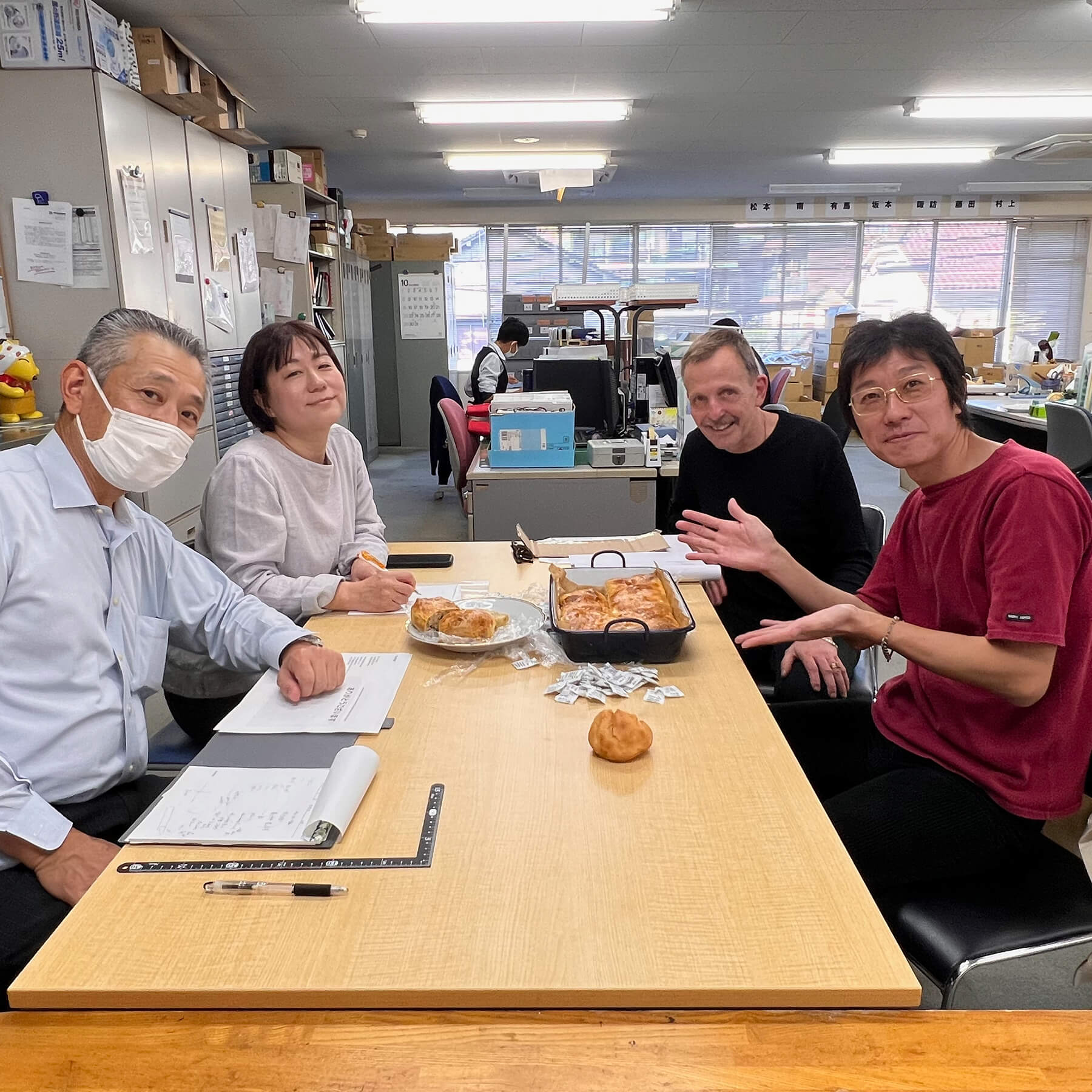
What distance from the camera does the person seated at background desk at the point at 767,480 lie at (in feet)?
7.46

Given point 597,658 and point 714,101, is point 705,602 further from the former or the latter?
point 714,101

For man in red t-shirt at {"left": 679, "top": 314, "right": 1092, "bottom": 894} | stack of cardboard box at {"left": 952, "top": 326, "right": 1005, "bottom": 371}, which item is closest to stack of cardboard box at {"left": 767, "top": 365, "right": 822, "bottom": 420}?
stack of cardboard box at {"left": 952, "top": 326, "right": 1005, "bottom": 371}

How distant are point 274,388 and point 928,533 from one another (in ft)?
4.74

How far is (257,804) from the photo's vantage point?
1.09 m

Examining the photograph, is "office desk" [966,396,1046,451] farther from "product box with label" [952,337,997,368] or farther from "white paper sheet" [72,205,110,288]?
"white paper sheet" [72,205,110,288]

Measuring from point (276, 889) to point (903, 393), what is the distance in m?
1.23

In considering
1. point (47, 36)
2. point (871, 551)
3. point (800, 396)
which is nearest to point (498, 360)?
point (47, 36)

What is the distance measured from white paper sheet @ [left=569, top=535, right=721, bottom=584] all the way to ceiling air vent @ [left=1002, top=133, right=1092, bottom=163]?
612 cm

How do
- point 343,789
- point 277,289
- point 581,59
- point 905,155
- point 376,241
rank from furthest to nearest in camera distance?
1. point 376,241
2. point 905,155
3. point 277,289
4. point 581,59
5. point 343,789

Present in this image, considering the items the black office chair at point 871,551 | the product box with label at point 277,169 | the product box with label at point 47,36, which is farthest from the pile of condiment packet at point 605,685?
the product box with label at point 277,169

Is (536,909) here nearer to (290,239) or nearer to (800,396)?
(290,239)

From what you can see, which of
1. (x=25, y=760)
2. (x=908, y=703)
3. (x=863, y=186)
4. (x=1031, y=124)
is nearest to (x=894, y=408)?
(x=908, y=703)

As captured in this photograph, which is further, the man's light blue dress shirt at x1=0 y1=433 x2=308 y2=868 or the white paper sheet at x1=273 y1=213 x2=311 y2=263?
the white paper sheet at x1=273 y1=213 x2=311 y2=263

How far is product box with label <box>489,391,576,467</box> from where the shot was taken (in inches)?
146
